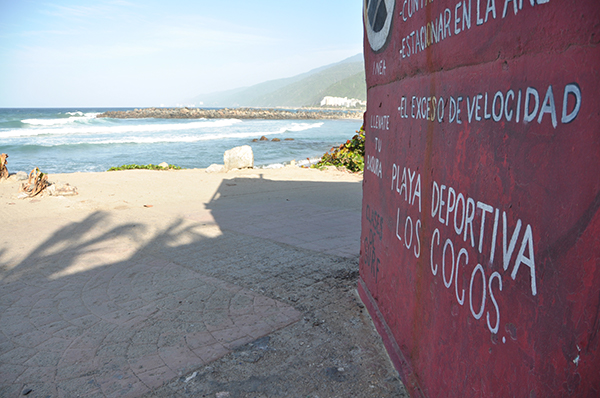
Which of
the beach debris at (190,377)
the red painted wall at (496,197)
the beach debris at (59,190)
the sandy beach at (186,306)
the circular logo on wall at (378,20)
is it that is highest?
the circular logo on wall at (378,20)

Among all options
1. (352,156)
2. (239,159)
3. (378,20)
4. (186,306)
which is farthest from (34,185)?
(352,156)

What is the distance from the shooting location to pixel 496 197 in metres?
1.44

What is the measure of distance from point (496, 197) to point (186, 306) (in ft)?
9.14

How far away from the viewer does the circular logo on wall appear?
271cm

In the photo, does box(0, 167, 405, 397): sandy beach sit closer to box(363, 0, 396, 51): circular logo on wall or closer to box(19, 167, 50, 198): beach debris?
box(19, 167, 50, 198): beach debris

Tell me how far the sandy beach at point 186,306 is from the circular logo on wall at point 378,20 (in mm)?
2058

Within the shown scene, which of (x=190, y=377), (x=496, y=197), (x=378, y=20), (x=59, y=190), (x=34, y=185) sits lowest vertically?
(x=190, y=377)

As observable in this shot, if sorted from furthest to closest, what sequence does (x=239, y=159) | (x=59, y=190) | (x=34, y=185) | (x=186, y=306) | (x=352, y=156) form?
1. (x=239, y=159)
2. (x=352, y=156)
3. (x=59, y=190)
4. (x=34, y=185)
5. (x=186, y=306)

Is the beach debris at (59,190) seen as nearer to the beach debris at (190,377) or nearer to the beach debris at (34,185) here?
the beach debris at (34,185)

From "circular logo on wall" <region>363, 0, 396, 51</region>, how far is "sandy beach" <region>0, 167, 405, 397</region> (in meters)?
2.06

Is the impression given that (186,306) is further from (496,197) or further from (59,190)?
(59,190)

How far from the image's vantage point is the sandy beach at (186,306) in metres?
2.56

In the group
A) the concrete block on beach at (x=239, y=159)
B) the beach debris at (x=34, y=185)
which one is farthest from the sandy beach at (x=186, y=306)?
the concrete block on beach at (x=239, y=159)

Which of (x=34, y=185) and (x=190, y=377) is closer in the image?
(x=190, y=377)
